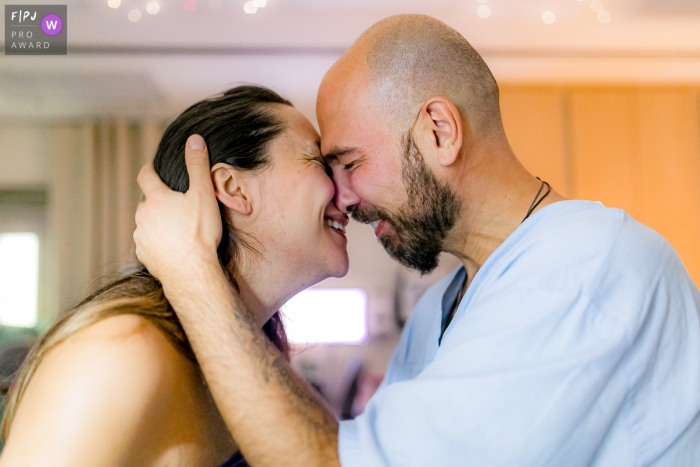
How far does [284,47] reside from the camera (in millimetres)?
2857

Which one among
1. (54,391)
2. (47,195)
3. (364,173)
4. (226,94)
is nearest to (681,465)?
(364,173)

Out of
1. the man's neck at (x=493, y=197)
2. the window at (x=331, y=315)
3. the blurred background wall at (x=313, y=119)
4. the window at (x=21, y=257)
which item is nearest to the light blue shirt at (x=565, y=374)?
the man's neck at (x=493, y=197)

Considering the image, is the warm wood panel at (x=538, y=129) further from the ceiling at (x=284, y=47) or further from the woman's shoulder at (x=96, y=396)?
the woman's shoulder at (x=96, y=396)

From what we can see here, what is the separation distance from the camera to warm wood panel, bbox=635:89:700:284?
10.8 ft

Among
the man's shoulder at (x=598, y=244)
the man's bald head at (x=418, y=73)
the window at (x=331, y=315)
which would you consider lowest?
the window at (x=331, y=315)

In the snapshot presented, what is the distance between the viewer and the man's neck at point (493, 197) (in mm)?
1158

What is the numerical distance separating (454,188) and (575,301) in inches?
17.8

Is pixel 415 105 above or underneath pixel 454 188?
above

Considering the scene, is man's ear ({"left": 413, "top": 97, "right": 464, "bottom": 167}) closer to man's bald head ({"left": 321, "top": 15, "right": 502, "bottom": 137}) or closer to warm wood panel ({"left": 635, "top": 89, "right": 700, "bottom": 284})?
man's bald head ({"left": 321, "top": 15, "right": 502, "bottom": 137})

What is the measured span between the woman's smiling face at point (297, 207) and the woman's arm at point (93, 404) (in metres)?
0.42

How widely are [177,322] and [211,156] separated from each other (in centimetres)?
36

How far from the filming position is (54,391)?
764 millimetres

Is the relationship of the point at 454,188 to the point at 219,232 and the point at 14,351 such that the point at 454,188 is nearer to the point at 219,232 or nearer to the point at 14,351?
the point at 219,232
